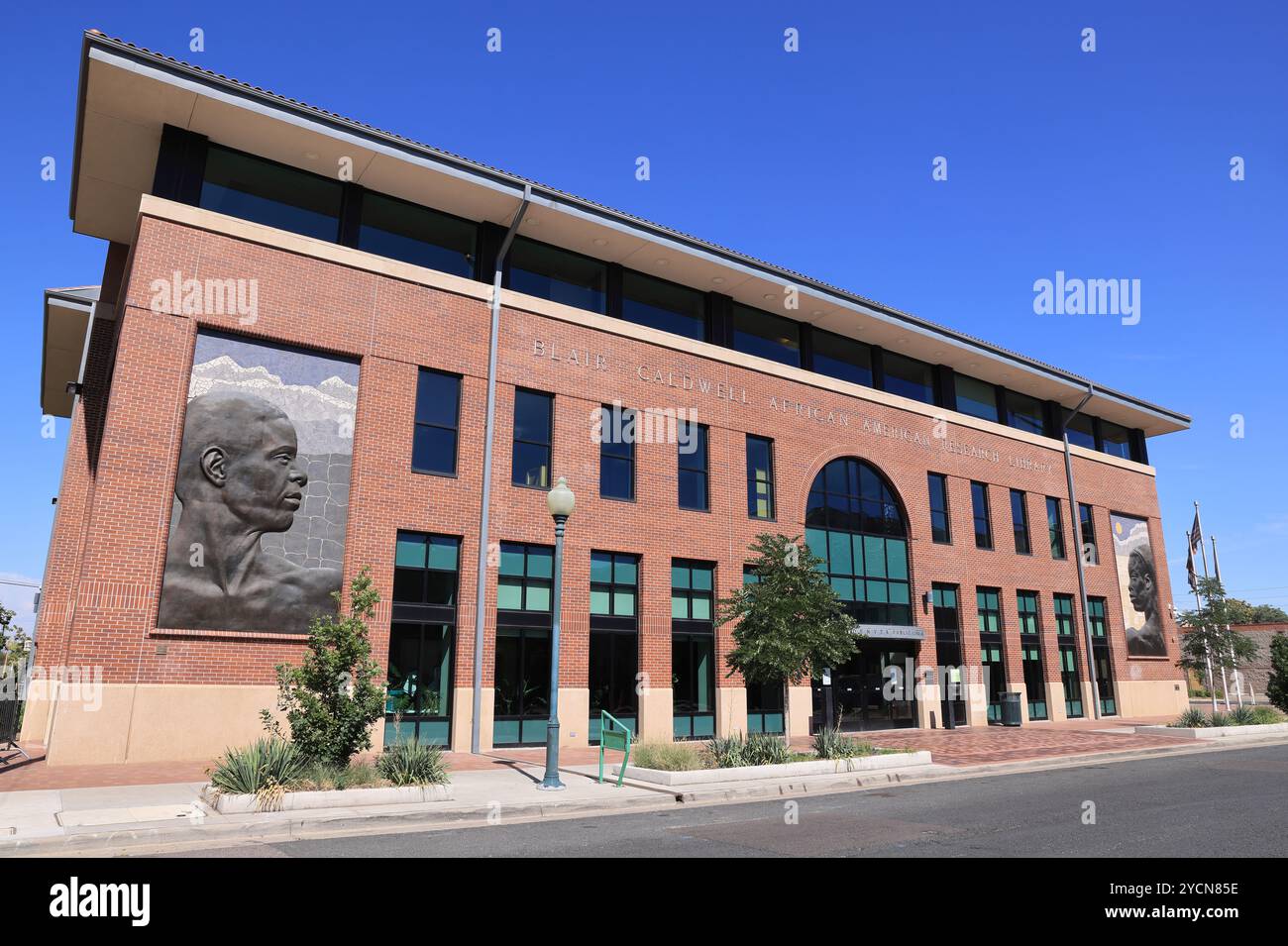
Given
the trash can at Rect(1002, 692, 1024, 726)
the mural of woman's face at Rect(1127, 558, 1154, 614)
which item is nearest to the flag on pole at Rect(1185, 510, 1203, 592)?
the mural of woman's face at Rect(1127, 558, 1154, 614)

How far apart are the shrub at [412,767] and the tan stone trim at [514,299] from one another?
38.5ft

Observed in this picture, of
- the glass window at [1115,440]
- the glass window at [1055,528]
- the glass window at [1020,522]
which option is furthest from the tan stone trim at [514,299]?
the glass window at [1115,440]

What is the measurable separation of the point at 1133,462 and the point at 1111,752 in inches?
912

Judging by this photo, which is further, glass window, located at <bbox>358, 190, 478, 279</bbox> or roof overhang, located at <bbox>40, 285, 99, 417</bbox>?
roof overhang, located at <bbox>40, 285, 99, 417</bbox>

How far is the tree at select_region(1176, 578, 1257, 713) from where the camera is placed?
3073cm

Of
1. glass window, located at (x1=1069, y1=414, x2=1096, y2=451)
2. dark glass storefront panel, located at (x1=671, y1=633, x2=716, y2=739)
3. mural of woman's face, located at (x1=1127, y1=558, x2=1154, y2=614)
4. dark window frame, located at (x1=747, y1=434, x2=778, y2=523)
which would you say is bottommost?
dark glass storefront panel, located at (x1=671, y1=633, x2=716, y2=739)

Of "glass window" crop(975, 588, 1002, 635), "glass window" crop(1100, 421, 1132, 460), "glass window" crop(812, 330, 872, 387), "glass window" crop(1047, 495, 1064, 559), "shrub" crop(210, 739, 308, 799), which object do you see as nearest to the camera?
"shrub" crop(210, 739, 308, 799)

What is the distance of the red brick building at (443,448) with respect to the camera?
1656 cm

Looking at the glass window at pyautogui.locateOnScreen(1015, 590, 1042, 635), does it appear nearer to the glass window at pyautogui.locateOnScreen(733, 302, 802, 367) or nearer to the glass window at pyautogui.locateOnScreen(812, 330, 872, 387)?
the glass window at pyautogui.locateOnScreen(812, 330, 872, 387)

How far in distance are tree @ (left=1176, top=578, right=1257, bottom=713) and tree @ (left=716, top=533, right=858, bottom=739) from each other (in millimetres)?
21103

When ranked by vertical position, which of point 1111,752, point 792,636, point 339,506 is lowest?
point 1111,752
